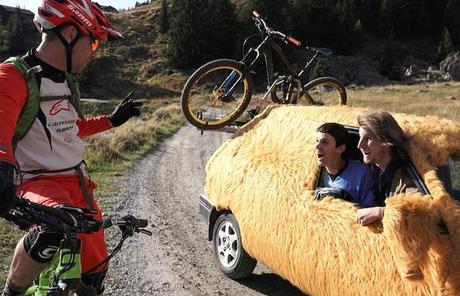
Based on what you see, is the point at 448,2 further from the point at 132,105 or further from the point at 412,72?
the point at 132,105

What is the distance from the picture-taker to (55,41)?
2826 millimetres

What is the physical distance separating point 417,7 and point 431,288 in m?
106

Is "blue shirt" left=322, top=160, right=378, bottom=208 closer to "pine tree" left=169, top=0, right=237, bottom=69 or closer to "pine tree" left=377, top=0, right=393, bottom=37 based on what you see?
"pine tree" left=169, top=0, right=237, bottom=69

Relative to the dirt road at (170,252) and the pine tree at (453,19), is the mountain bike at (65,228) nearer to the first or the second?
the dirt road at (170,252)

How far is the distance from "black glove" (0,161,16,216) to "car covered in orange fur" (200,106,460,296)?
2.31 m

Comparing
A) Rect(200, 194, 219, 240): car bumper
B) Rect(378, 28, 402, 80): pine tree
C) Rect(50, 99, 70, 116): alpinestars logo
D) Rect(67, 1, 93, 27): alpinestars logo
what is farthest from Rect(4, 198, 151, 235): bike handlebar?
Rect(378, 28, 402, 80): pine tree

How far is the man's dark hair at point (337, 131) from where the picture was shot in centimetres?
446

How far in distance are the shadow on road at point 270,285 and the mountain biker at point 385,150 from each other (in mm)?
1885

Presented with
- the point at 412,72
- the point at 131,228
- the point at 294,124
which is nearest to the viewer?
the point at 131,228

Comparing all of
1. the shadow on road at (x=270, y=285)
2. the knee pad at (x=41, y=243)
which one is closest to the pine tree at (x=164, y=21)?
the shadow on road at (x=270, y=285)

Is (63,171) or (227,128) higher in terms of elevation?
(63,171)

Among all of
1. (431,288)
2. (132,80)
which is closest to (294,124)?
(431,288)

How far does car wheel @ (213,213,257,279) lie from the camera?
5.55m

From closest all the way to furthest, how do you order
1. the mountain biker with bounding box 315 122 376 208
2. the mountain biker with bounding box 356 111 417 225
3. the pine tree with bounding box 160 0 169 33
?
the mountain biker with bounding box 356 111 417 225
the mountain biker with bounding box 315 122 376 208
the pine tree with bounding box 160 0 169 33
